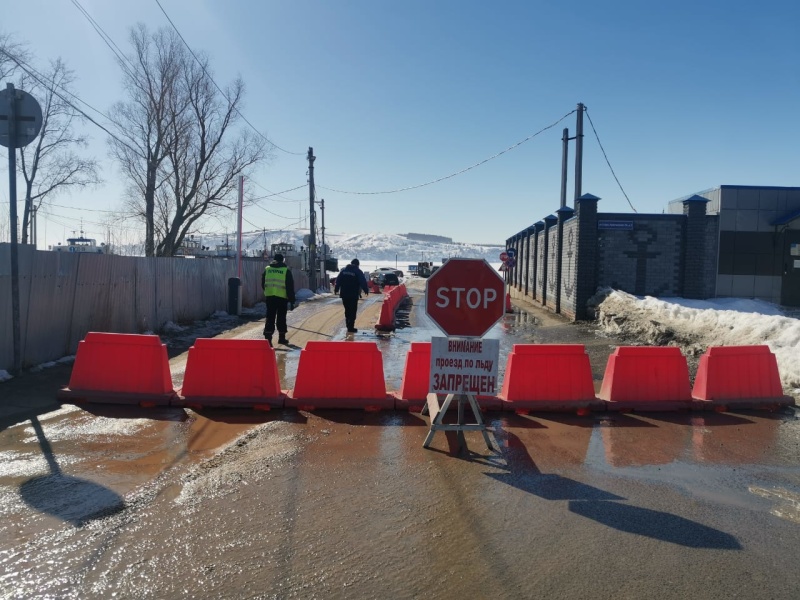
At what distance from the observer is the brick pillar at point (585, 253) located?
1873 centimetres

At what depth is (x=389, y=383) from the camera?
9.22 m

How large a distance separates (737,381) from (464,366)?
4036 millimetres

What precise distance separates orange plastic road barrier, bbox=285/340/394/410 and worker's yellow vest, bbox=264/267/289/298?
18.1 feet

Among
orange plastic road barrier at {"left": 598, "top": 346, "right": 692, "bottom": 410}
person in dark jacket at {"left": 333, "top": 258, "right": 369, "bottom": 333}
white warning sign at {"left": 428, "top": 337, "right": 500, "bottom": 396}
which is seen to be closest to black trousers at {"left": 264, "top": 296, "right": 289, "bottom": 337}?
person in dark jacket at {"left": 333, "top": 258, "right": 369, "bottom": 333}

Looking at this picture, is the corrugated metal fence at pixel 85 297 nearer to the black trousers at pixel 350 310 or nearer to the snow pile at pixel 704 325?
the black trousers at pixel 350 310

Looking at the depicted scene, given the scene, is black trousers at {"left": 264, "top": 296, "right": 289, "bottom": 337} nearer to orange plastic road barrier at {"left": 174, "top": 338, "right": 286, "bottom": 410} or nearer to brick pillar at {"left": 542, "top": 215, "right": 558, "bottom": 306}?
orange plastic road barrier at {"left": 174, "top": 338, "right": 286, "bottom": 410}

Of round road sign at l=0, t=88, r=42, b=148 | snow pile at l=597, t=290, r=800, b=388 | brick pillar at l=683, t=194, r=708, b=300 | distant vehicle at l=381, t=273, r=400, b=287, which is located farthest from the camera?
distant vehicle at l=381, t=273, r=400, b=287

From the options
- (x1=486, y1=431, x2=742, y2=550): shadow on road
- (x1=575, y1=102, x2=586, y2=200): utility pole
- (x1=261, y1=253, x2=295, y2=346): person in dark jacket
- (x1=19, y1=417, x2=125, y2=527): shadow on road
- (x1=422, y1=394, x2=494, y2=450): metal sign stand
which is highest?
(x1=575, y1=102, x2=586, y2=200): utility pole

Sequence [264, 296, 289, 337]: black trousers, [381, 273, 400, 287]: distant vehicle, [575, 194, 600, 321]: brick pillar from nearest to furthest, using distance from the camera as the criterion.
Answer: [264, 296, 289, 337]: black trousers → [575, 194, 600, 321]: brick pillar → [381, 273, 400, 287]: distant vehicle

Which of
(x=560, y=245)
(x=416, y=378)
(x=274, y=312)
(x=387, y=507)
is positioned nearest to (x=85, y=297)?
(x=274, y=312)

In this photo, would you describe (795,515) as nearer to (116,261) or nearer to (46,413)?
(46,413)

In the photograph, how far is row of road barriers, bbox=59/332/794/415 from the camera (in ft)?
23.5

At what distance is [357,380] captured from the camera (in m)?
7.19

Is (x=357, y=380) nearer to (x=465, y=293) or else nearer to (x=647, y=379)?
(x=465, y=293)
